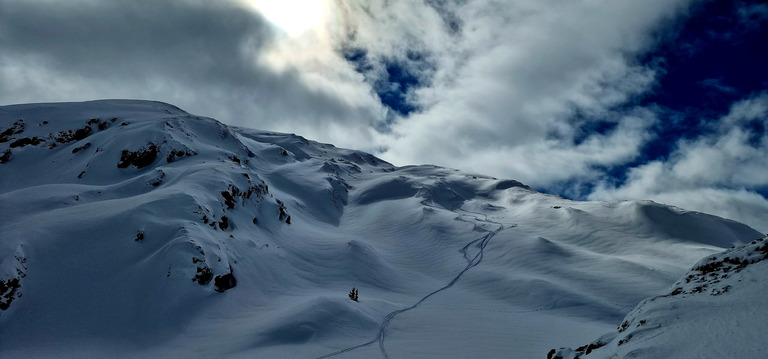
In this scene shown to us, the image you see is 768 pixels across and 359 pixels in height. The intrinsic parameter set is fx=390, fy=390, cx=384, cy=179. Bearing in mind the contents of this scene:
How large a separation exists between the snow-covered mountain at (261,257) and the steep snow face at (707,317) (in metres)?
0.32

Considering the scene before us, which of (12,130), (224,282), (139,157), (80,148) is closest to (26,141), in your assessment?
(12,130)

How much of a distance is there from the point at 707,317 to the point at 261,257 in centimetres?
2051

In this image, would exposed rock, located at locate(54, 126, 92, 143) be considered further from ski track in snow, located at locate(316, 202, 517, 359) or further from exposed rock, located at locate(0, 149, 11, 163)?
ski track in snow, located at locate(316, 202, 517, 359)

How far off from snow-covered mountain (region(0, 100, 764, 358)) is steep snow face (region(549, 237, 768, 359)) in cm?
32

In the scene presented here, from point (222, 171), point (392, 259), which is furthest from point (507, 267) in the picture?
point (222, 171)

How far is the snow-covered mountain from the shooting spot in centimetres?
1464

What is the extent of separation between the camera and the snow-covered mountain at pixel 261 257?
48.0 ft

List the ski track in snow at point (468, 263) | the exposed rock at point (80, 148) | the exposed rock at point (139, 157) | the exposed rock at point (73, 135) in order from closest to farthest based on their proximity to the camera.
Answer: the ski track in snow at point (468, 263), the exposed rock at point (139, 157), the exposed rock at point (80, 148), the exposed rock at point (73, 135)

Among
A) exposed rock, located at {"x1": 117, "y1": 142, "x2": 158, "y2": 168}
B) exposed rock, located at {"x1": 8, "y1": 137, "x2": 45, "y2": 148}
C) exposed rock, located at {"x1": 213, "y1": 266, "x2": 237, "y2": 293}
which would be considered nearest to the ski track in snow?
exposed rock, located at {"x1": 213, "y1": 266, "x2": 237, "y2": 293}

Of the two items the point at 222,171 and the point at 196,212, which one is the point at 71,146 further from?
the point at 196,212

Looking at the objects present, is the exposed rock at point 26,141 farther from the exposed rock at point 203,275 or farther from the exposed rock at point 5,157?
the exposed rock at point 203,275

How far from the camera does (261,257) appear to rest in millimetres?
22547

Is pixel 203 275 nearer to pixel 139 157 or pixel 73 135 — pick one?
pixel 139 157

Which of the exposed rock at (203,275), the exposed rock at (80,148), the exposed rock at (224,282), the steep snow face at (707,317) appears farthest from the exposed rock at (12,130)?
the steep snow face at (707,317)
